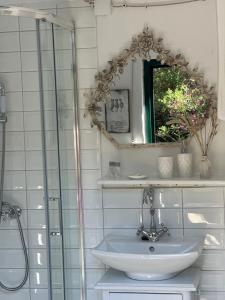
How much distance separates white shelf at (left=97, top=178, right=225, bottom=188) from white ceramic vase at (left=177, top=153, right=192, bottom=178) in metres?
0.06

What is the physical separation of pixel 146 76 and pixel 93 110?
1.21 ft

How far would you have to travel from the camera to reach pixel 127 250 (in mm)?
3041

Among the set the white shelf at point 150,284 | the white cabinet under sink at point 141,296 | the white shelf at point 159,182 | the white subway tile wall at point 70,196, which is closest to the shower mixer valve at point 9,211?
the white subway tile wall at point 70,196

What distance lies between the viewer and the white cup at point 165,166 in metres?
3.05

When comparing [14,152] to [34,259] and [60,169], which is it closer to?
[60,169]

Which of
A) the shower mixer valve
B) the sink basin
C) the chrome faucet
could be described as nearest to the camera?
the sink basin

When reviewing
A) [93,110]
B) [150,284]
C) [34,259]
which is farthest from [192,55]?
[34,259]

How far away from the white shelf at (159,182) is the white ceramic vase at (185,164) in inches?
2.4

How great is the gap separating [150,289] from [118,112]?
1021 mm

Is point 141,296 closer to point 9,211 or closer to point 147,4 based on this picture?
point 9,211

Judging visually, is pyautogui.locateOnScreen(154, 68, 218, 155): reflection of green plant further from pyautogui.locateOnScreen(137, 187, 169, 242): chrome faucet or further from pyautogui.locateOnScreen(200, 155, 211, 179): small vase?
pyautogui.locateOnScreen(137, 187, 169, 242): chrome faucet

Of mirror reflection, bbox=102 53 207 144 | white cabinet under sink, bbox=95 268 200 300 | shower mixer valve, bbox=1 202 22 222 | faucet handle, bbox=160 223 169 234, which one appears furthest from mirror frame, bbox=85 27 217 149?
white cabinet under sink, bbox=95 268 200 300

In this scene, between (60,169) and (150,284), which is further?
(60,169)

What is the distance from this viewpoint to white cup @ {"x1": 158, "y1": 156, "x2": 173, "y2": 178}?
3.05 m
